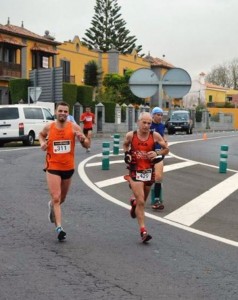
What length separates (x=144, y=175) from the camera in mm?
8031

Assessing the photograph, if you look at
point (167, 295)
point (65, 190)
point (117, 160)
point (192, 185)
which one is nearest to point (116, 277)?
point (167, 295)

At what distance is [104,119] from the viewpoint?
53.0 m

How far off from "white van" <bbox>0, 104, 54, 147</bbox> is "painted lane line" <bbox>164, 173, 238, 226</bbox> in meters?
15.1

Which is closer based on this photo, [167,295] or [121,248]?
[167,295]

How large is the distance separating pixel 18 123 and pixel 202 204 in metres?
18.2

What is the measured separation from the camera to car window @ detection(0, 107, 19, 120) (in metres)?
28.4

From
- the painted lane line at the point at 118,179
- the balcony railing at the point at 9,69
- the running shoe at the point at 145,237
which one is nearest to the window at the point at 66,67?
the balcony railing at the point at 9,69

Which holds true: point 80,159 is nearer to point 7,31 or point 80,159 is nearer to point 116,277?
point 116,277

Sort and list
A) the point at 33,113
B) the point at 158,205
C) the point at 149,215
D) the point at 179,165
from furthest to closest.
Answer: the point at 33,113, the point at 179,165, the point at 158,205, the point at 149,215

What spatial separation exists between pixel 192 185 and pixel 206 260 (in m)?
7.58

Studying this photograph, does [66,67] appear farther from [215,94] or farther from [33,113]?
[215,94]

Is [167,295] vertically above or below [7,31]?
below

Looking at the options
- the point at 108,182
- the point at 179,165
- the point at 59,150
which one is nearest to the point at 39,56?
the point at 179,165

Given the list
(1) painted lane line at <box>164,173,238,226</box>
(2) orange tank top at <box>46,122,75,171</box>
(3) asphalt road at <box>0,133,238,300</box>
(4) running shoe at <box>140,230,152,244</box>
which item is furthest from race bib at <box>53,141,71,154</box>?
(1) painted lane line at <box>164,173,238,226</box>
